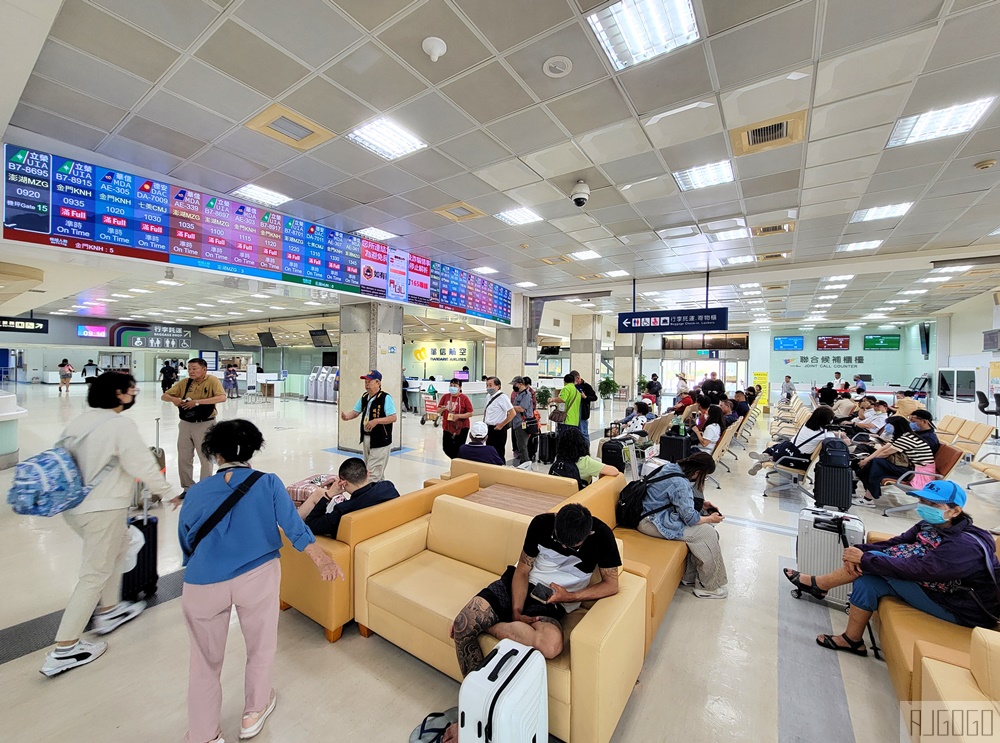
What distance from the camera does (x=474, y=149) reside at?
3.70 metres

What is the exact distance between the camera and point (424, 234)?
6004 mm

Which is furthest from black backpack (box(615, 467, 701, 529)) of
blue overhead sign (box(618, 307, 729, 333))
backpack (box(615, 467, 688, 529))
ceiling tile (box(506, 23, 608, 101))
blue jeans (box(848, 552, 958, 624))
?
blue overhead sign (box(618, 307, 729, 333))

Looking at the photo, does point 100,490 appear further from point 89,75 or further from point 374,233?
point 374,233

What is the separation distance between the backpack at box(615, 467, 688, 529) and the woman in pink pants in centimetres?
219

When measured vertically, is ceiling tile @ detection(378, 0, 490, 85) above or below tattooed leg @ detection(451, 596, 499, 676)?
above

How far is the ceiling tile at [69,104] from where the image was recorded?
2.80 m

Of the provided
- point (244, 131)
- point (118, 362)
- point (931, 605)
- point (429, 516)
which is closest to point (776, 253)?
point (931, 605)

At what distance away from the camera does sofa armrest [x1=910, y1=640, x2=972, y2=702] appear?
1.66 m

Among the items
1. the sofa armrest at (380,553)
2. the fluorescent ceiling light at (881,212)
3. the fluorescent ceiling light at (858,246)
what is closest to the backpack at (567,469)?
the sofa armrest at (380,553)

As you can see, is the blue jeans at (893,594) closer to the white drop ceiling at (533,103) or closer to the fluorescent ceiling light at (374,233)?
the white drop ceiling at (533,103)

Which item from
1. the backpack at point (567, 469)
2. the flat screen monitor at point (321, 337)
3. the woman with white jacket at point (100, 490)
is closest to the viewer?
the woman with white jacket at point (100, 490)

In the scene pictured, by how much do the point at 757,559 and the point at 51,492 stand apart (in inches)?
183

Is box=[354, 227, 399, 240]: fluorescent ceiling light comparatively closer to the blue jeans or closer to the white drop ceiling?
the white drop ceiling

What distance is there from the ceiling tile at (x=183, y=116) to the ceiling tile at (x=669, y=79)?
3015 millimetres
